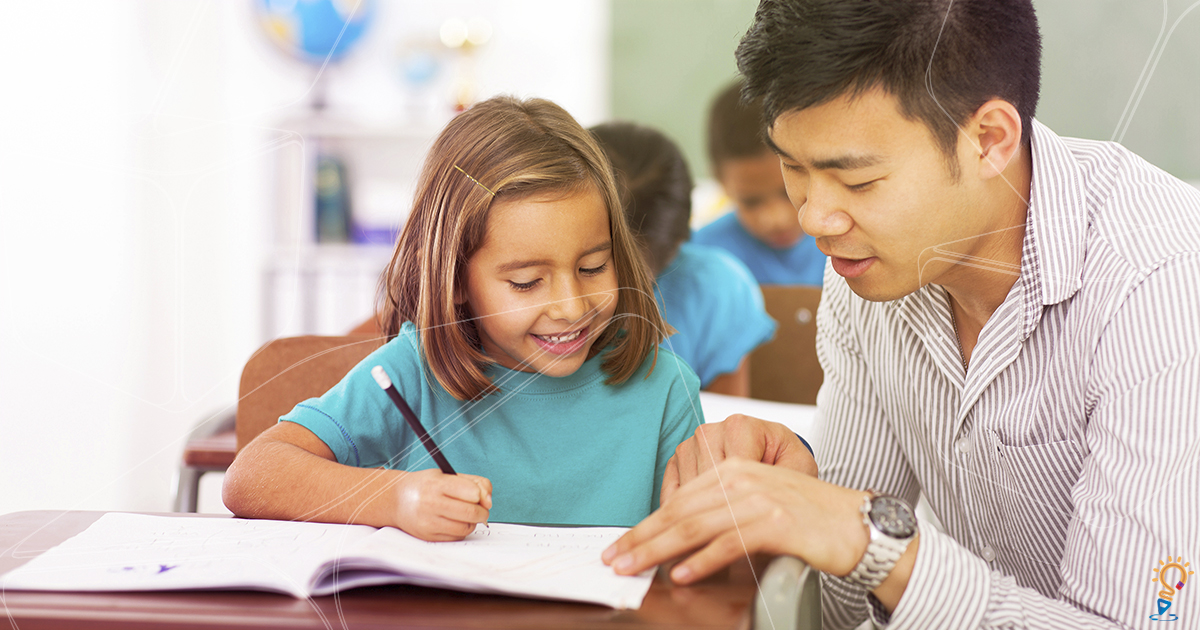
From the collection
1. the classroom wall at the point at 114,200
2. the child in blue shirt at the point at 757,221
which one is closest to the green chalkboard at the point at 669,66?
the child in blue shirt at the point at 757,221

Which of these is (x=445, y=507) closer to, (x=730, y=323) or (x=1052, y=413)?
(x=1052, y=413)

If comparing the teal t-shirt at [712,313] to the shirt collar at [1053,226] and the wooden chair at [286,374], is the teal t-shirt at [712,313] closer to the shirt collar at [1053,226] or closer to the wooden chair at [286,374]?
the wooden chair at [286,374]

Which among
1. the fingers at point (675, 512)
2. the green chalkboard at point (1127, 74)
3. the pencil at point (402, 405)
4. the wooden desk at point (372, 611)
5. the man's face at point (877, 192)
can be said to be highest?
the green chalkboard at point (1127, 74)

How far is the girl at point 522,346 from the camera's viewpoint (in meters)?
0.77

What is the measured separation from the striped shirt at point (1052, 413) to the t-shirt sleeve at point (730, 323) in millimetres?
526

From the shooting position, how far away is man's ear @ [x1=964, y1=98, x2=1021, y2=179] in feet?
2.19

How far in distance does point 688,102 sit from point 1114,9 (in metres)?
2.08

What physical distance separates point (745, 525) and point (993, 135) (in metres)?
0.36

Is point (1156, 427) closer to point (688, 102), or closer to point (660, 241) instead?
point (660, 241)

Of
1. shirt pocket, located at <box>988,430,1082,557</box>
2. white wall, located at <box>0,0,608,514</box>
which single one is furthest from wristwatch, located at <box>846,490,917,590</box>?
white wall, located at <box>0,0,608,514</box>

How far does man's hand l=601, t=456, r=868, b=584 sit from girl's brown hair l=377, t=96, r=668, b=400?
30 cm

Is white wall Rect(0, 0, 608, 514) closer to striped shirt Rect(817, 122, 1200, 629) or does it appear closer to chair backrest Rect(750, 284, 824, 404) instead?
striped shirt Rect(817, 122, 1200, 629)

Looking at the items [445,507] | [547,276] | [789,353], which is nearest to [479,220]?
[547,276]

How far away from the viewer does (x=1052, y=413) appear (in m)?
0.74
